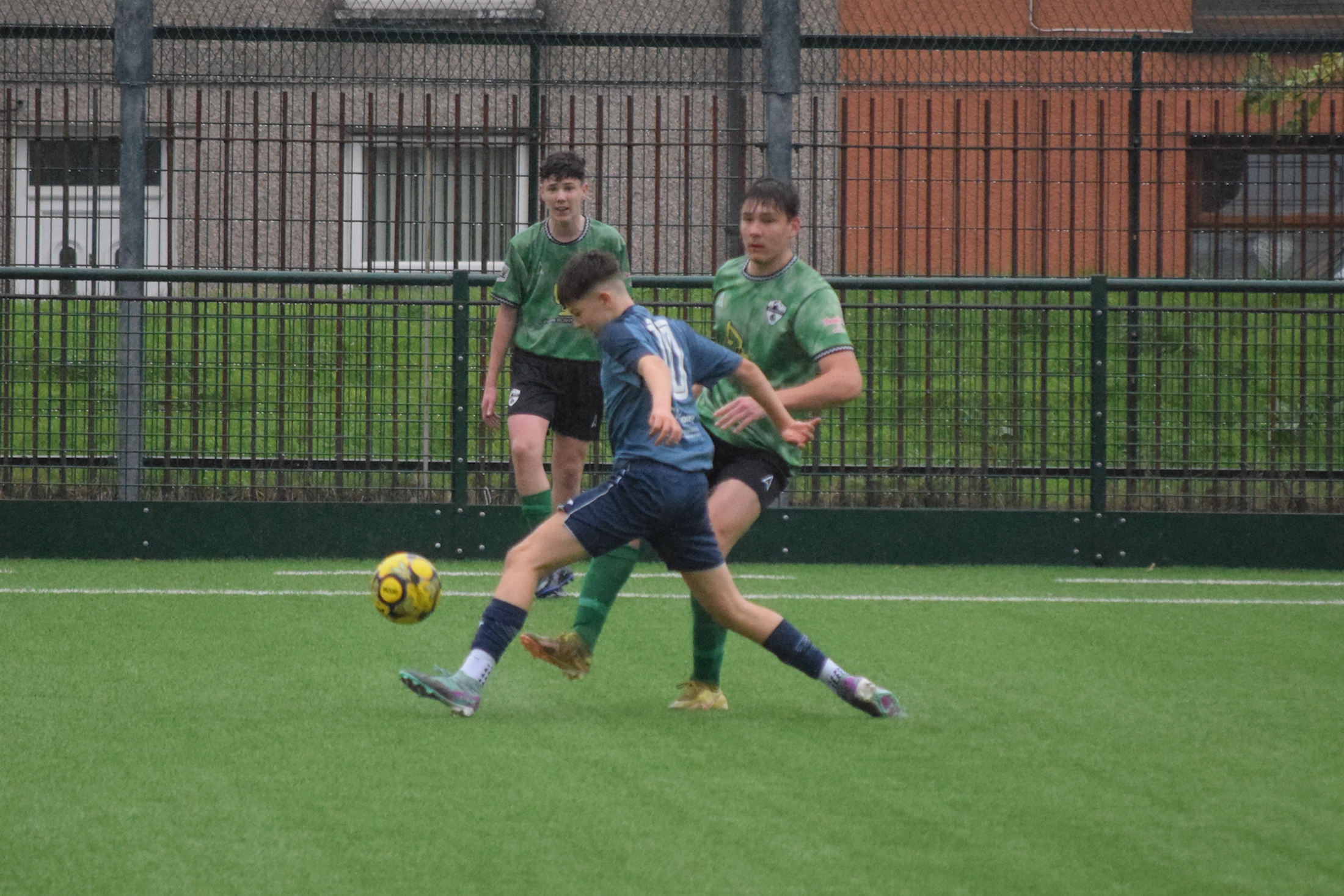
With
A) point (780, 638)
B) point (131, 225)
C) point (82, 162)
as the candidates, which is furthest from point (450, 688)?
point (82, 162)

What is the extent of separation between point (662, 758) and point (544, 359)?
11.8 feet

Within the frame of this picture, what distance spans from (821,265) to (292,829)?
7.60 metres

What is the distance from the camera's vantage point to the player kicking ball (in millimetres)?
5113

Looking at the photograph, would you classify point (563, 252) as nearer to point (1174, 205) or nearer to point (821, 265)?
point (821, 265)

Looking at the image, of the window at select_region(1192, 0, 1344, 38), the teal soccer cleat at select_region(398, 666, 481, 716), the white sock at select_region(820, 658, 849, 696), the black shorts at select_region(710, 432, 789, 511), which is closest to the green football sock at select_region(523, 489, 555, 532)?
the black shorts at select_region(710, 432, 789, 511)

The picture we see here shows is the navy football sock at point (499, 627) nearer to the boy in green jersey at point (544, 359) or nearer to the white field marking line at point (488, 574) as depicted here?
the boy in green jersey at point (544, 359)

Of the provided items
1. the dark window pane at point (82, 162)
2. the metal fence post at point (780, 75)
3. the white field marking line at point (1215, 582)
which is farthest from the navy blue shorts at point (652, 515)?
the dark window pane at point (82, 162)

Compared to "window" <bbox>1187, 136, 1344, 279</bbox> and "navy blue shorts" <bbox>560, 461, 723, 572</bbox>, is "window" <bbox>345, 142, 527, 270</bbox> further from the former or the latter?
"navy blue shorts" <bbox>560, 461, 723, 572</bbox>

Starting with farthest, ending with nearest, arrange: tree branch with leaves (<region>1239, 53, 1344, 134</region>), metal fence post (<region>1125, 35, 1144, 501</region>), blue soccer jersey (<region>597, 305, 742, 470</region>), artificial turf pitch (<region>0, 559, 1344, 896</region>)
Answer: tree branch with leaves (<region>1239, 53, 1344, 134</region>)
metal fence post (<region>1125, 35, 1144, 501</region>)
blue soccer jersey (<region>597, 305, 742, 470</region>)
artificial turf pitch (<region>0, 559, 1344, 896</region>)

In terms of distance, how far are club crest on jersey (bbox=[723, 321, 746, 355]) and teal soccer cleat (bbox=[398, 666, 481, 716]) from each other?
4.90 ft

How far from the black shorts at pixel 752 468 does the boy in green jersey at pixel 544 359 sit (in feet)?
7.03

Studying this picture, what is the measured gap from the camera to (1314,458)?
32.1 feet

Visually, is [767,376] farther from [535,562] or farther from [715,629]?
[535,562]

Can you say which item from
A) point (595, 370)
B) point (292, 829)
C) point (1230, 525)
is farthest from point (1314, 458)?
point (292, 829)
